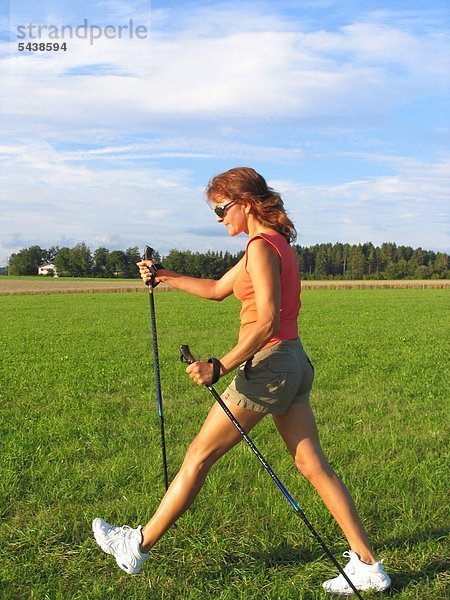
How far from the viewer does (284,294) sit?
405 cm

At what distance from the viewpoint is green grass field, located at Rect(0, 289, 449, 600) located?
4352 millimetres

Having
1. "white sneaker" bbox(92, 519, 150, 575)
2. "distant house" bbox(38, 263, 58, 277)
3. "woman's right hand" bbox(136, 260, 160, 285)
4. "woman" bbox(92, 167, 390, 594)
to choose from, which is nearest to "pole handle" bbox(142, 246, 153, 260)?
"woman's right hand" bbox(136, 260, 160, 285)

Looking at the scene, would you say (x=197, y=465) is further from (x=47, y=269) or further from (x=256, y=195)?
(x=47, y=269)

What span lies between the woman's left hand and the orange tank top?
0.29 metres

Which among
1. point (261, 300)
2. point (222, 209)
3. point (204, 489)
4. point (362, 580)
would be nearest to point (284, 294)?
point (261, 300)

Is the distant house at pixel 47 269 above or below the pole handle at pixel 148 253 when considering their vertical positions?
above

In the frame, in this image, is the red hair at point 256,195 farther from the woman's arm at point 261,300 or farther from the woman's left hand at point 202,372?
the woman's left hand at point 202,372

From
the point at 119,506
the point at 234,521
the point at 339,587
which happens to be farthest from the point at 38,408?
the point at 339,587

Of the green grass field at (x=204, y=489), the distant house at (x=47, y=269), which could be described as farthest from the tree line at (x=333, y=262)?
the green grass field at (x=204, y=489)

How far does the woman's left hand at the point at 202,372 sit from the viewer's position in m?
3.90

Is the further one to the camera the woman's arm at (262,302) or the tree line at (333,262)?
the tree line at (333,262)

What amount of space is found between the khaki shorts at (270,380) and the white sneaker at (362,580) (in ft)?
3.52

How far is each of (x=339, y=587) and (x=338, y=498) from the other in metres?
0.52

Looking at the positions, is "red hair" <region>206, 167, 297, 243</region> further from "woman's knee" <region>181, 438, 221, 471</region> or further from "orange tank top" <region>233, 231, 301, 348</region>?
"woman's knee" <region>181, 438, 221, 471</region>
